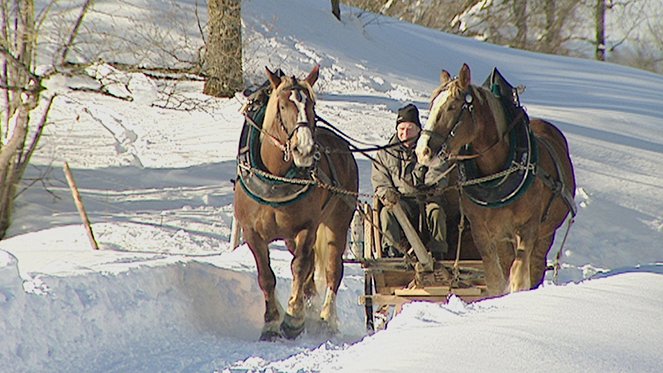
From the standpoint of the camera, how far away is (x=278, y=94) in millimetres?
8203

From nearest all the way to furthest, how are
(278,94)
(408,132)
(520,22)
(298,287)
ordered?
(278,94), (298,287), (408,132), (520,22)

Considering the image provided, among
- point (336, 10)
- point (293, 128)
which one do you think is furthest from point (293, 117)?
point (336, 10)

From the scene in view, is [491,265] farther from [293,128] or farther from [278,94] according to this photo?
[278,94]

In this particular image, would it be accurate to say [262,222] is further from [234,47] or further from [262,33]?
[262,33]

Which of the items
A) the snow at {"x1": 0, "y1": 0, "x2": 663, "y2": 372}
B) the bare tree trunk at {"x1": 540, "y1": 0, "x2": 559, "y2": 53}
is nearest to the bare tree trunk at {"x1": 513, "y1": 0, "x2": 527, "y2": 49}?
the bare tree trunk at {"x1": 540, "y1": 0, "x2": 559, "y2": 53}

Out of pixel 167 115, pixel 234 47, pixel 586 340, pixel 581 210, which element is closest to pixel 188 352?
pixel 586 340

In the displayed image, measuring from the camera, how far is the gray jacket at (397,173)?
855cm

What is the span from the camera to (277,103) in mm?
8188

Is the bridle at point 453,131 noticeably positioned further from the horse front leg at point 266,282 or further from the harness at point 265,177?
the horse front leg at point 266,282

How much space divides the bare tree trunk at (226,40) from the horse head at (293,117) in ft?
28.5

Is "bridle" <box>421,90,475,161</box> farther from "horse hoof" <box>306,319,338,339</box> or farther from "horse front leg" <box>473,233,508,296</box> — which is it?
"horse hoof" <box>306,319,338,339</box>

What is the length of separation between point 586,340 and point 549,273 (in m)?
8.06

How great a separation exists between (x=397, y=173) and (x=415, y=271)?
0.79 m

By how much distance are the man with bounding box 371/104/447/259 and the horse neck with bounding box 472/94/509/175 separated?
45 cm
